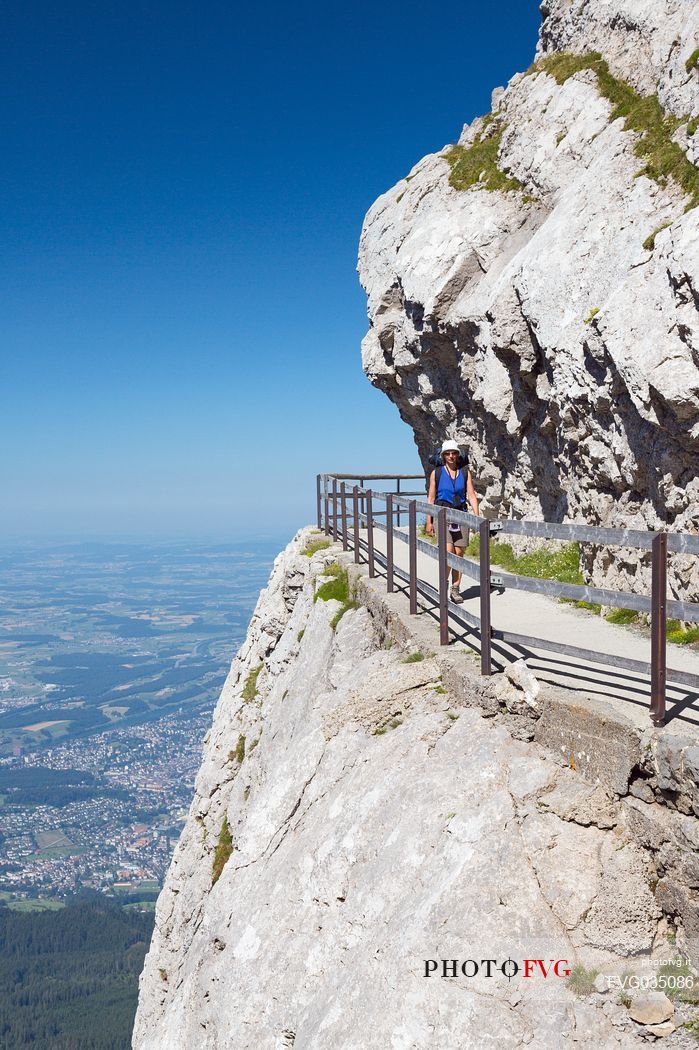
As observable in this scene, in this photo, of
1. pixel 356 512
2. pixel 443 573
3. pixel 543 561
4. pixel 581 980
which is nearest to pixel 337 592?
pixel 356 512

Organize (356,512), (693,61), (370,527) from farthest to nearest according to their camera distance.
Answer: (356,512) → (370,527) → (693,61)

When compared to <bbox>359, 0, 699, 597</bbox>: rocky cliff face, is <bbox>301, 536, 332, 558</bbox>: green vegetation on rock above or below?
below

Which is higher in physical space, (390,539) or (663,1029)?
(390,539)

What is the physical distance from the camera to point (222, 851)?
10.6m

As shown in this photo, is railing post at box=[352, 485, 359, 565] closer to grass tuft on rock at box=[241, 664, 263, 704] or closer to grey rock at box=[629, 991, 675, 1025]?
grass tuft on rock at box=[241, 664, 263, 704]

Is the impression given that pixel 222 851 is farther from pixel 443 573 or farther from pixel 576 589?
pixel 576 589

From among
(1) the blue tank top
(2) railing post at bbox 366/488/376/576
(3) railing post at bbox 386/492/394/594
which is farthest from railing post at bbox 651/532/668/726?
(2) railing post at bbox 366/488/376/576

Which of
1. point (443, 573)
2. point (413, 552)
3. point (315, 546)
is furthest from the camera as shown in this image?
point (315, 546)

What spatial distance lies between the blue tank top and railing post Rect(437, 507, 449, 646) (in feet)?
7.59

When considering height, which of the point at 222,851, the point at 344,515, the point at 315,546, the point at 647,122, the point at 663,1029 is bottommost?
the point at 222,851

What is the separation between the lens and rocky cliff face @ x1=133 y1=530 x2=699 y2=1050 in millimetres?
4242

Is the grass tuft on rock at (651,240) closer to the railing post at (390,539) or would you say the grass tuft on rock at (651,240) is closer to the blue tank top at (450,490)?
the blue tank top at (450,490)

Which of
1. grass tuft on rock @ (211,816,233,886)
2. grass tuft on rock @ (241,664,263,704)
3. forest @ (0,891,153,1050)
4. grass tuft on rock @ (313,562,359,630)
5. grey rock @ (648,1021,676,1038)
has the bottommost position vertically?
forest @ (0,891,153,1050)

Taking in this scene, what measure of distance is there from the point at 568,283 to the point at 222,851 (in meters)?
9.90
